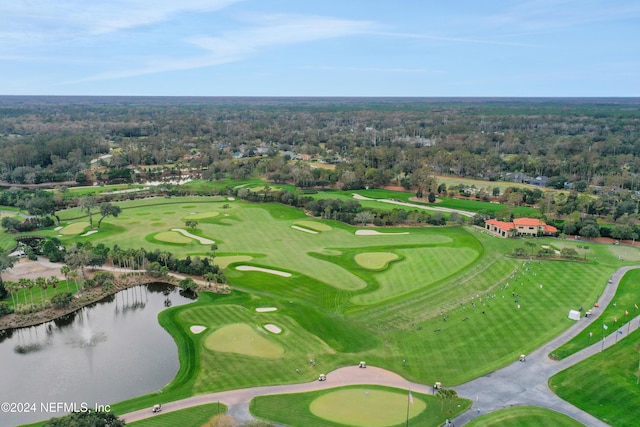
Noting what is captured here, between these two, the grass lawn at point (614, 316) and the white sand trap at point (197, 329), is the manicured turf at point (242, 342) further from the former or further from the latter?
the grass lawn at point (614, 316)

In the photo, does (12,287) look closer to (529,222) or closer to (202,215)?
(202,215)

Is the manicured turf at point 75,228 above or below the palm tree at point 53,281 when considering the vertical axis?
above

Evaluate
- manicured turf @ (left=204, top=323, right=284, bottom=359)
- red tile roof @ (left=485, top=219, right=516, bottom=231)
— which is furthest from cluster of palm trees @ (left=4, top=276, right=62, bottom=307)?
red tile roof @ (left=485, top=219, right=516, bottom=231)

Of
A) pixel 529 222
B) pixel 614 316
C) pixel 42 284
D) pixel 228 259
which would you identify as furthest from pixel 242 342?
pixel 529 222

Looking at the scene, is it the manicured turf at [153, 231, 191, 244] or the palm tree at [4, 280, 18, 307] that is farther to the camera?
the manicured turf at [153, 231, 191, 244]

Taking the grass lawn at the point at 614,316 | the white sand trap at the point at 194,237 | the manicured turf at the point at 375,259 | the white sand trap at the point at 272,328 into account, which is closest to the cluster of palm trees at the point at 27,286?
the white sand trap at the point at 194,237

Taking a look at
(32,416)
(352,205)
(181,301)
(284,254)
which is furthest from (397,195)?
(32,416)

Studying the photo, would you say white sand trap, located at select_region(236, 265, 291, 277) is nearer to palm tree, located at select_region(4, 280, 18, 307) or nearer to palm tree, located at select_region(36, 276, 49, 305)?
palm tree, located at select_region(36, 276, 49, 305)
